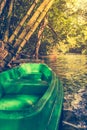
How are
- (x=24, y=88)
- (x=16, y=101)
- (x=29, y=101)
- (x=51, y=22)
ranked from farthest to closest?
(x=51, y=22), (x=24, y=88), (x=29, y=101), (x=16, y=101)

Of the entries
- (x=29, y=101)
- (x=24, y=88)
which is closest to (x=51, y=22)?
(x=24, y=88)

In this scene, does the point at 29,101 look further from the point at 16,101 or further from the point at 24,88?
the point at 24,88

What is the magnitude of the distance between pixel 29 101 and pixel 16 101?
1.27 feet

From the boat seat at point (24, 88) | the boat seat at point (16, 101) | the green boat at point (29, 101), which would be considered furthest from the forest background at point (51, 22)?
the boat seat at point (16, 101)

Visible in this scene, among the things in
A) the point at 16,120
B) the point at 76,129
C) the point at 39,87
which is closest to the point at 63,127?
the point at 76,129

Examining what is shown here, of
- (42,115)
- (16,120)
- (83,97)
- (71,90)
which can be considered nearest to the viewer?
(16,120)

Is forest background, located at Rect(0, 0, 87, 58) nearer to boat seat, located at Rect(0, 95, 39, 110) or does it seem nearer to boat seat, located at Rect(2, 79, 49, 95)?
boat seat, located at Rect(2, 79, 49, 95)

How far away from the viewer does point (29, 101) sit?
27.5ft

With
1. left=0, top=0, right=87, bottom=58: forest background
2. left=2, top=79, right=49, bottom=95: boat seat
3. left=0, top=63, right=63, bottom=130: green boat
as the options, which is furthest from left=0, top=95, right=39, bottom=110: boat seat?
left=0, top=0, right=87, bottom=58: forest background

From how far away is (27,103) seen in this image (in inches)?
321

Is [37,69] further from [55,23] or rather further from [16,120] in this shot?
[55,23]

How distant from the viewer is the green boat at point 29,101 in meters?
5.08

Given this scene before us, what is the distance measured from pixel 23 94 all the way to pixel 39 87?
588mm

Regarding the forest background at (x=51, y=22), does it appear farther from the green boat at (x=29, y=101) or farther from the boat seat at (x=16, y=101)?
the boat seat at (x=16, y=101)
